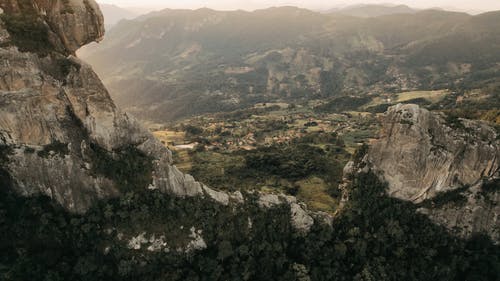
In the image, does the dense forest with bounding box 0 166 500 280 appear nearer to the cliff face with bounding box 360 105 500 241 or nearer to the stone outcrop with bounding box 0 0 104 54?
the cliff face with bounding box 360 105 500 241

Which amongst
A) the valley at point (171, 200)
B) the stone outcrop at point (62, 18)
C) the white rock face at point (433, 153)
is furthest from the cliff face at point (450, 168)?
the stone outcrop at point (62, 18)

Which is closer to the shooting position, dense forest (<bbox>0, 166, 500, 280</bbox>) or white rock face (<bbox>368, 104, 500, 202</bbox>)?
dense forest (<bbox>0, 166, 500, 280</bbox>)

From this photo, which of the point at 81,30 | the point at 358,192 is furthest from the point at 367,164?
the point at 81,30

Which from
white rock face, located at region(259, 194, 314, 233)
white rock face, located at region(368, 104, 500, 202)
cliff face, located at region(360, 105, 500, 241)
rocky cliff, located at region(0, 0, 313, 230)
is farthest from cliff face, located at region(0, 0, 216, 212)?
cliff face, located at region(360, 105, 500, 241)

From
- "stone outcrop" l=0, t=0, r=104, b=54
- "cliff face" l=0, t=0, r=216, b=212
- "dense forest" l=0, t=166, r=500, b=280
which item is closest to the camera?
"cliff face" l=0, t=0, r=216, b=212

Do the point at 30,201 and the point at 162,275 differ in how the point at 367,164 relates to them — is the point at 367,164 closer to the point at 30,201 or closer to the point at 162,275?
the point at 162,275

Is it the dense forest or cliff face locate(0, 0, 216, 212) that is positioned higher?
cliff face locate(0, 0, 216, 212)

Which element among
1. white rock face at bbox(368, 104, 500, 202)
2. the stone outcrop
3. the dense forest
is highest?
the stone outcrop
